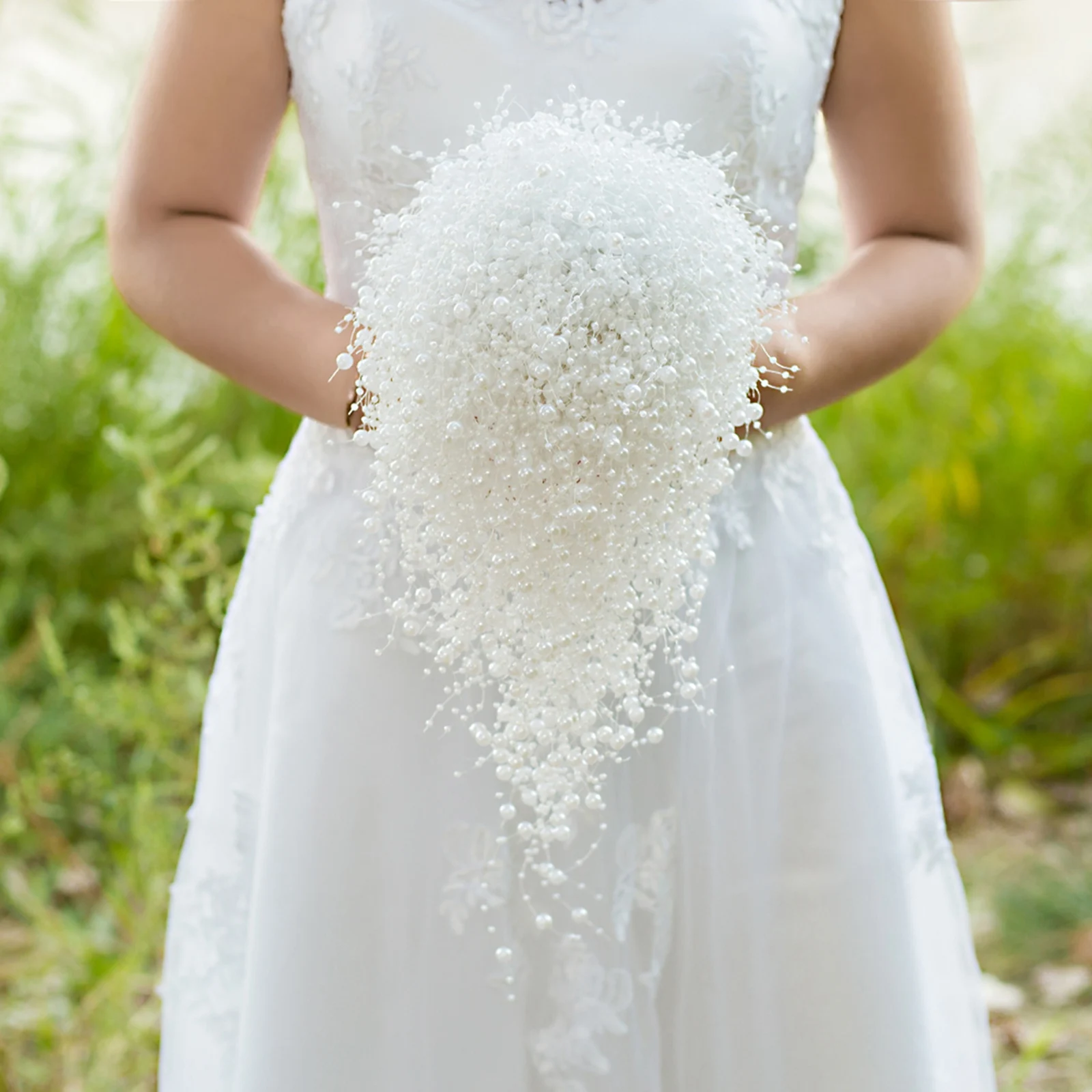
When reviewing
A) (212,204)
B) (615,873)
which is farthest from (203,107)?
(615,873)

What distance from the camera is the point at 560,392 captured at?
81 cm

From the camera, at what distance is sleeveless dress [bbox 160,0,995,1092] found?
1.09 meters

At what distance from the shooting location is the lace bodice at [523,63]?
109 cm

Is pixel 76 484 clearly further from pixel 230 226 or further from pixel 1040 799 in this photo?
pixel 1040 799

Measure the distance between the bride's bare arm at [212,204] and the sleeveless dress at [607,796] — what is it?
0.05 meters

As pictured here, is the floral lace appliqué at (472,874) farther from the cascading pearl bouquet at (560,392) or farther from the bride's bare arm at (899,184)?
the bride's bare arm at (899,184)

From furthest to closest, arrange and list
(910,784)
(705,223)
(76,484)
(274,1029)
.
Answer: (76,484), (910,784), (274,1029), (705,223)

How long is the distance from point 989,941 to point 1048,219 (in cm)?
175

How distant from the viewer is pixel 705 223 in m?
0.85

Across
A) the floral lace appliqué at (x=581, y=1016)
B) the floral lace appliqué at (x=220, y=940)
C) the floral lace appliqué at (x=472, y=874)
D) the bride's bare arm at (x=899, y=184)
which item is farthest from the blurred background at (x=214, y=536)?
the bride's bare arm at (x=899, y=184)

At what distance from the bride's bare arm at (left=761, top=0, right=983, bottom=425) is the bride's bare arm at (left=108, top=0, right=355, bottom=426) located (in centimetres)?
47

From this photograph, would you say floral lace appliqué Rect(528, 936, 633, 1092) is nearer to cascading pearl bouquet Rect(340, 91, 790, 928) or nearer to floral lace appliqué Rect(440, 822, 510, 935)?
floral lace appliqué Rect(440, 822, 510, 935)

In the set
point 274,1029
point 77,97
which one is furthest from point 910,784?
point 77,97

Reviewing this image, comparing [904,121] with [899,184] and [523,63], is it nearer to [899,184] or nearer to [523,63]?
[899,184]
